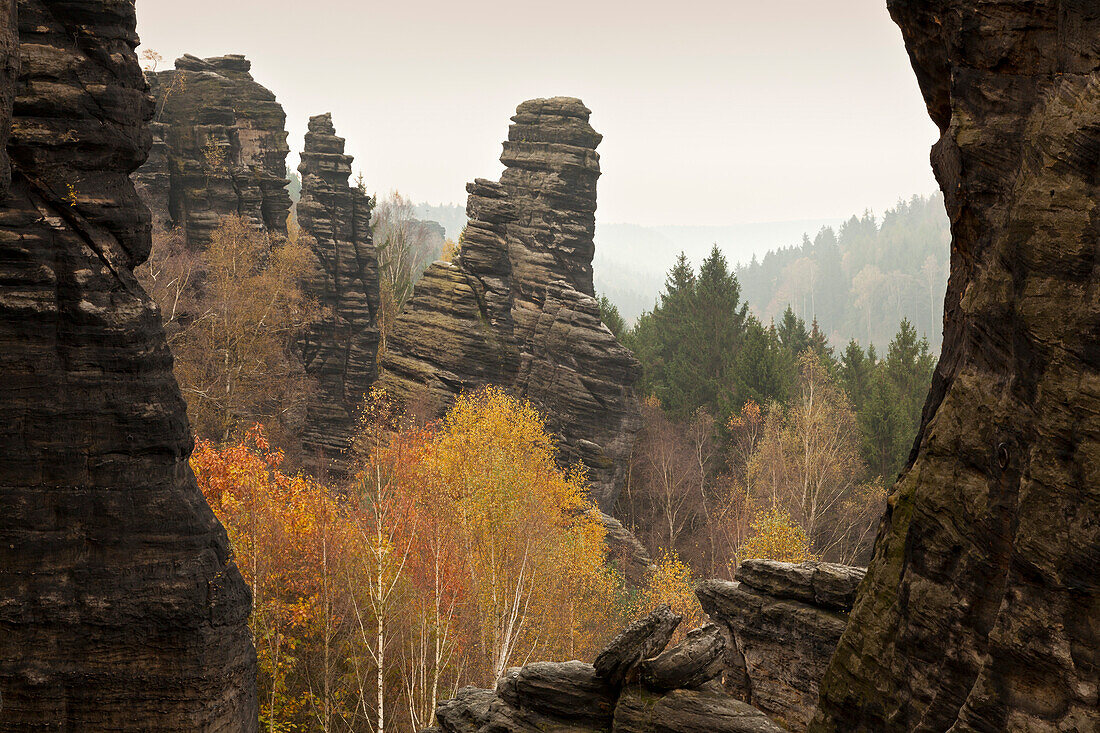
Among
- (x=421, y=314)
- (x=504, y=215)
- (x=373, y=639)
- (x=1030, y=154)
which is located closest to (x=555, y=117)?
(x=504, y=215)

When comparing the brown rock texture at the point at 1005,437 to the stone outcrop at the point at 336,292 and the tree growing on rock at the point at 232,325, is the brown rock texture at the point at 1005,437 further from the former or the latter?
the stone outcrop at the point at 336,292

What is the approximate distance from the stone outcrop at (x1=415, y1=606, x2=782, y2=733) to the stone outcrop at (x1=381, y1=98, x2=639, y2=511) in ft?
116

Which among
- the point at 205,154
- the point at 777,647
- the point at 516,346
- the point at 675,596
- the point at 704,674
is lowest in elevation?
the point at 675,596

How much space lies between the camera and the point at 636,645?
1396 cm

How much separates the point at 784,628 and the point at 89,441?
16.1 meters

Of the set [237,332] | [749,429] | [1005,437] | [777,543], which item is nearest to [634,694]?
[1005,437]

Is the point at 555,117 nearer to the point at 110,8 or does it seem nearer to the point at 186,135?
the point at 186,135

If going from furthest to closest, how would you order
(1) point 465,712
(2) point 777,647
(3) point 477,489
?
(3) point 477,489 → (2) point 777,647 → (1) point 465,712

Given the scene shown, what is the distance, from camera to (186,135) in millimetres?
53750

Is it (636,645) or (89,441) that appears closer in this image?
(636,645)

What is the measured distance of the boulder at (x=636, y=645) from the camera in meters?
14.0

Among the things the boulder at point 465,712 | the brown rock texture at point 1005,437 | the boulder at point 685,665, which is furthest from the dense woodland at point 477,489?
the brown rock texture at point 1005,437

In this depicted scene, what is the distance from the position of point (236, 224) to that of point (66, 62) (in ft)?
115

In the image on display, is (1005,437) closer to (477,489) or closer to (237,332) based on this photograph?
(477,489)
